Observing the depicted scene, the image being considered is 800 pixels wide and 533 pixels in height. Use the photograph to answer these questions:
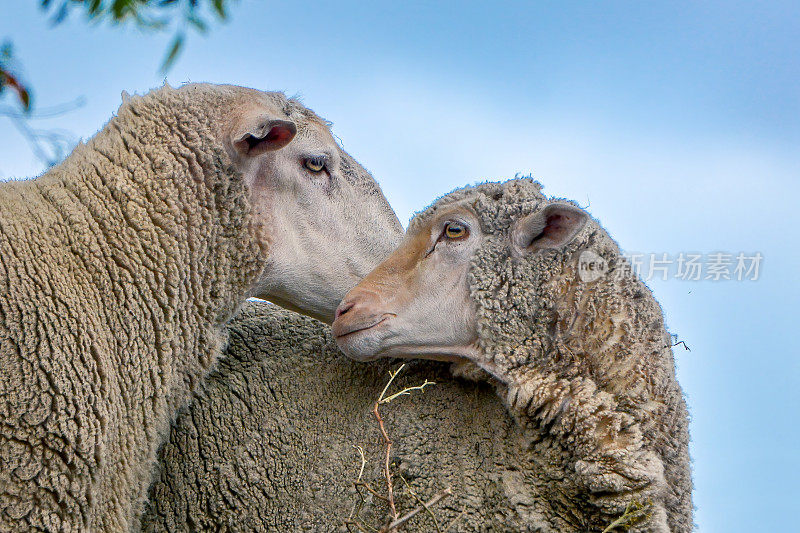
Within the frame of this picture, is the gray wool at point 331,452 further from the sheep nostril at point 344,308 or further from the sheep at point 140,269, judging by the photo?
the sheep nostril at point 344,308

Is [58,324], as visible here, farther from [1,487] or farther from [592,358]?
[592,358]

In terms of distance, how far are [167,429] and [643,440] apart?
6.44 feet

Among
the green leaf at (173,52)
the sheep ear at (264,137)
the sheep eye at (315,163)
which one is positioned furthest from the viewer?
the sheep eye at (315,163)

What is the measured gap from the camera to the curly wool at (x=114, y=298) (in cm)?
328

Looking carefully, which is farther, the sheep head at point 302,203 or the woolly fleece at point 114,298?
the sheep head at point 302,203

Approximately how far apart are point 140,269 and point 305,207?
0.82 metres

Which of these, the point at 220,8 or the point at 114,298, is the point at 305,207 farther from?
the point at 220,8

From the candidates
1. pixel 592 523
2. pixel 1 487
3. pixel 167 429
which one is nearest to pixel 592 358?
pixel 592 523

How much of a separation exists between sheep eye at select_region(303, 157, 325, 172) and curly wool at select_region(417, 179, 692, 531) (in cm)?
105

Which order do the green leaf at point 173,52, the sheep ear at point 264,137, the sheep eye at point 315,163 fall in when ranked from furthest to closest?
the sheep eye at point 315,163 → the sheep ear at point 264,137 → the green leaf at point 173,52

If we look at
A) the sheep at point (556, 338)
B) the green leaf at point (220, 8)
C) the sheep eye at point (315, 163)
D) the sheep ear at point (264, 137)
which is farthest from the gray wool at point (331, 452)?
the green leaf at point (220, 8)

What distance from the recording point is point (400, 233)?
4410mm

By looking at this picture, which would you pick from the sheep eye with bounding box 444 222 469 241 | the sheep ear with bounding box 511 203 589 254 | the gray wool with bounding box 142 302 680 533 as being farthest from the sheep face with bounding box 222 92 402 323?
the sheep ear with bounding box 511 203 589 254

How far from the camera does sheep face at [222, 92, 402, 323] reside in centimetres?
388
